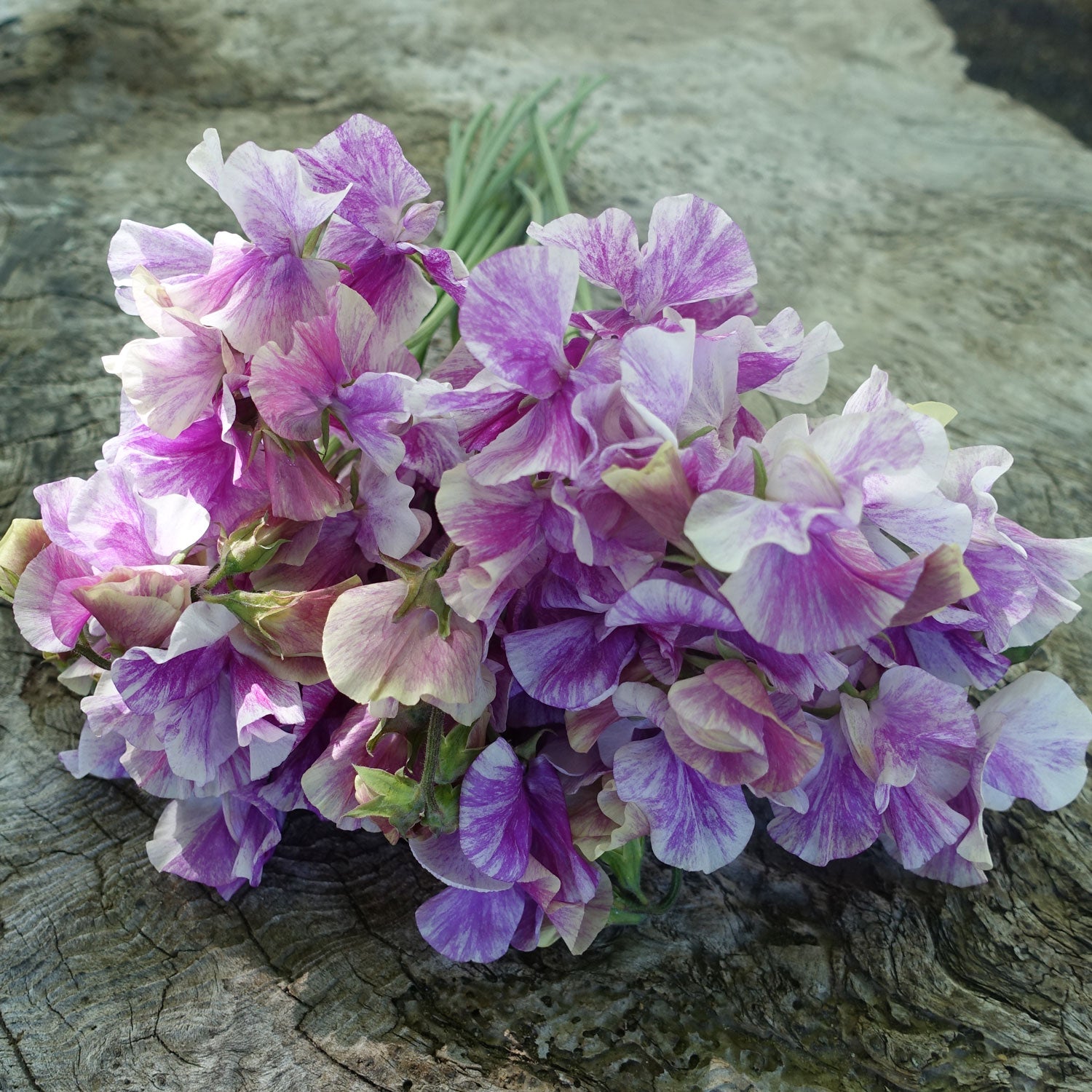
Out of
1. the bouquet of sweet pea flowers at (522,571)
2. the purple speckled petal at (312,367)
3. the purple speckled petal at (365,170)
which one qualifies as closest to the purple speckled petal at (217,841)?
the bouquet of sweet pea flowers at (522,571)

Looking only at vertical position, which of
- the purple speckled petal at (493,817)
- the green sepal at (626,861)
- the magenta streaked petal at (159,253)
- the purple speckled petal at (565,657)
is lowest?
the green sepal at (626,861)

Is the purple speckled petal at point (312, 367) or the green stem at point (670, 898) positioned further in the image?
the green stem at point (670, 898)

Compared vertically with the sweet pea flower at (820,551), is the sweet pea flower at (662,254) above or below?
above

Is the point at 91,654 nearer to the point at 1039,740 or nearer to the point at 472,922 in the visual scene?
the point at 472,922

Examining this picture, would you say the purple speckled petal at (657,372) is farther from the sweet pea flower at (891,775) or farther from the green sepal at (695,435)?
the sweet pea flower at (891,775)

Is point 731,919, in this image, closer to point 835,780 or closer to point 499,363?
point 835,780

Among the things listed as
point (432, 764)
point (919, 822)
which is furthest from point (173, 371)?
point (919, 822)

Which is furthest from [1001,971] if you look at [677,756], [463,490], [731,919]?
[463,490]
